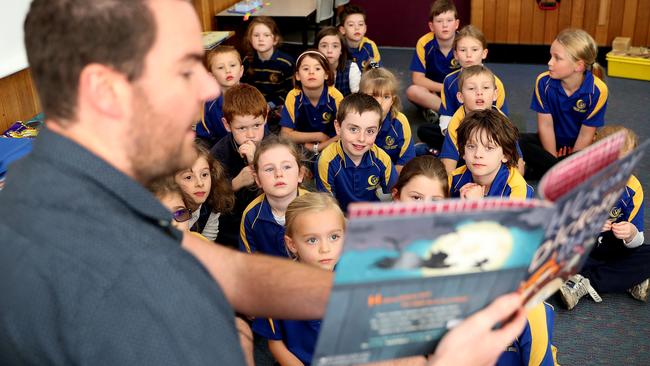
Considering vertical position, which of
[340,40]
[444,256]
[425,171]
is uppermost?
[444,256]

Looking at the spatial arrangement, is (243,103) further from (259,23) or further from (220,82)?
(259,23)

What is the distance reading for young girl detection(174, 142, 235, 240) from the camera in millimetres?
2672

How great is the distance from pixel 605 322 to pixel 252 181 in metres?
1.53

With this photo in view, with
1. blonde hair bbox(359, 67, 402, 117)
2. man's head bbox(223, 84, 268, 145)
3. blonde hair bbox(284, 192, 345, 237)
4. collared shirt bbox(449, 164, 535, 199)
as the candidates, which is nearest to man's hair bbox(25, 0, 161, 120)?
blonde hair bbox(284, 192, 345, 237)

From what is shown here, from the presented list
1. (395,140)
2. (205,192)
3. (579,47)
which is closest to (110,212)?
(205,192)

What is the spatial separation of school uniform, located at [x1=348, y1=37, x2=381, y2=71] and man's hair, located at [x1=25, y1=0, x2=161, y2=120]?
155 inches

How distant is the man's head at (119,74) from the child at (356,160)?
2116 mm

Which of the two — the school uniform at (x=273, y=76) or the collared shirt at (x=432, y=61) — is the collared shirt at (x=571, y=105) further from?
the school uniform at (x=273, y=76)

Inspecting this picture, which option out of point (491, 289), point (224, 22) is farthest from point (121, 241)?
point (224, 22)

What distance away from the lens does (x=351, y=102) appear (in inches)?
119

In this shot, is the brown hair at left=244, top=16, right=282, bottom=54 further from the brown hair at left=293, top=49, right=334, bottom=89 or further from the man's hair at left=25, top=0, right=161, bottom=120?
the man's hair at left=25, top=0, right=161, bottom=120

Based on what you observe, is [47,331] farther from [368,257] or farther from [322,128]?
[322,128]

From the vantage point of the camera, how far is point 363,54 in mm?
4801

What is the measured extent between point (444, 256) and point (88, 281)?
1.29 feet
